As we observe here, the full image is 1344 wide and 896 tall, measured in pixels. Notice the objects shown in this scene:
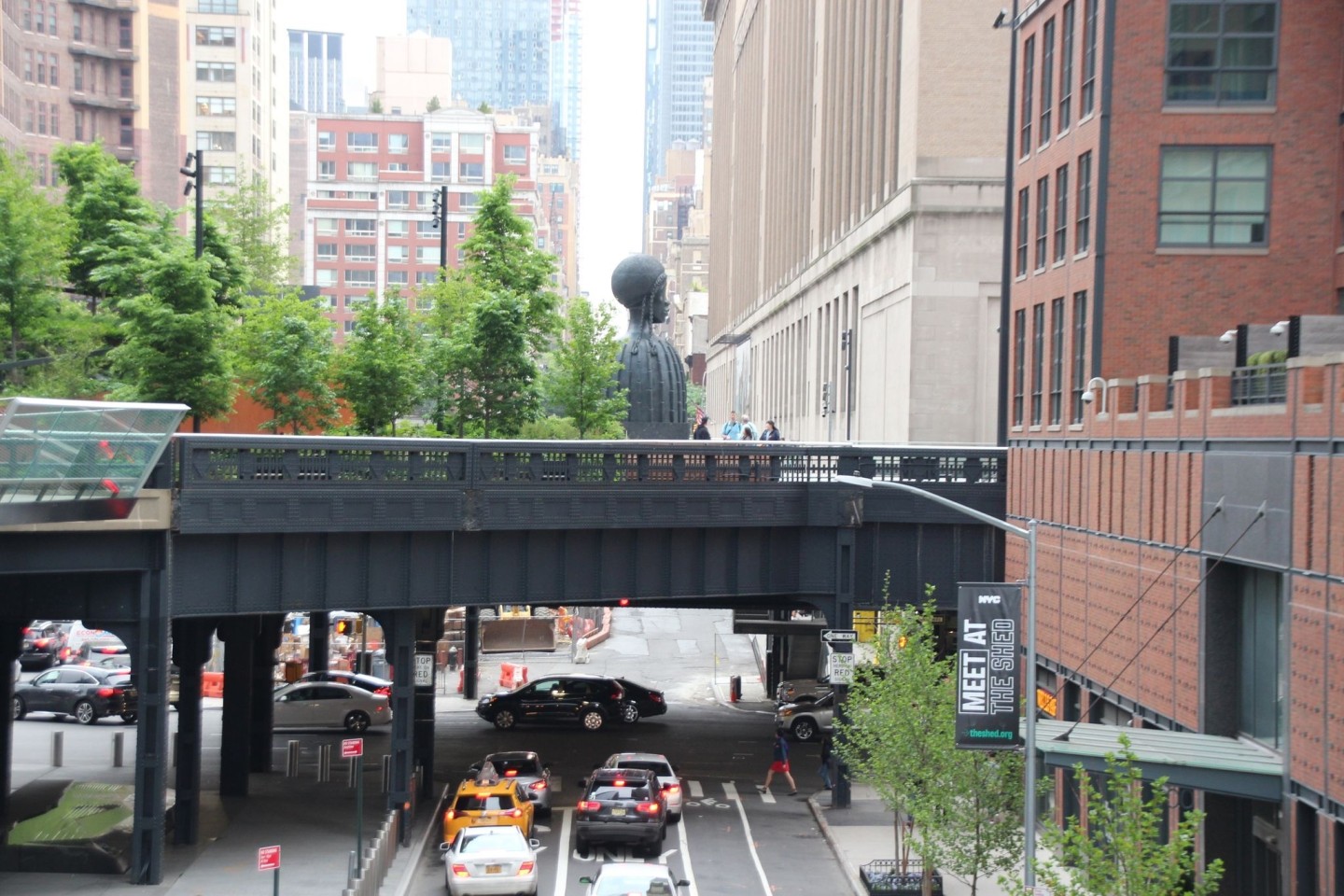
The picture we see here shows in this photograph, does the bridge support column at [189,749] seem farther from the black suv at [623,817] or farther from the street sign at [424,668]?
the black suv at [623,817]

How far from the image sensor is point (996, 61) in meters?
49.0

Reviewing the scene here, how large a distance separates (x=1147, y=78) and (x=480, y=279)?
28.4m

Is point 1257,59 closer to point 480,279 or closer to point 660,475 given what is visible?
point 660,475

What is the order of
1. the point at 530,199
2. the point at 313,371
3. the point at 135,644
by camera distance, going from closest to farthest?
the point at 135,644 → the point at 313,371 → the point at 530,199

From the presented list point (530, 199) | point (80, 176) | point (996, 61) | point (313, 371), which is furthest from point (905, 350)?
point (530, 199)

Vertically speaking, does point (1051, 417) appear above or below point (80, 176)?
below

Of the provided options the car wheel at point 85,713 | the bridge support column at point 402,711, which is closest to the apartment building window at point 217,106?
the car wheel at point 85,713

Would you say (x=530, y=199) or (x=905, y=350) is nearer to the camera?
(x=905, y=350)

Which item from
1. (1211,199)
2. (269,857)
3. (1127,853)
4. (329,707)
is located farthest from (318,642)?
(1127,853)

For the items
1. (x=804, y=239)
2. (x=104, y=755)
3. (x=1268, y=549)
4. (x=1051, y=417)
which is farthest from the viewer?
(x=804, y=239)

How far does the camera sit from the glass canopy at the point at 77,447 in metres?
23.0

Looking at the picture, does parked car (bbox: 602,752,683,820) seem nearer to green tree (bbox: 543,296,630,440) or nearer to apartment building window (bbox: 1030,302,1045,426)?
apartment building window (bbox: 1030,302,1045,426)

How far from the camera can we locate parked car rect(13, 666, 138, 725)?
→ 48.1 meters

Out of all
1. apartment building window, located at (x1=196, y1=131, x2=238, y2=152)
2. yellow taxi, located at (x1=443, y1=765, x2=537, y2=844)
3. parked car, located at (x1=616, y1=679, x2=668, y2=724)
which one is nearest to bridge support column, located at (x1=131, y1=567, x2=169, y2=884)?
yellow taxi, located at (x1=443, y1=765, x2=537, y2=844)
